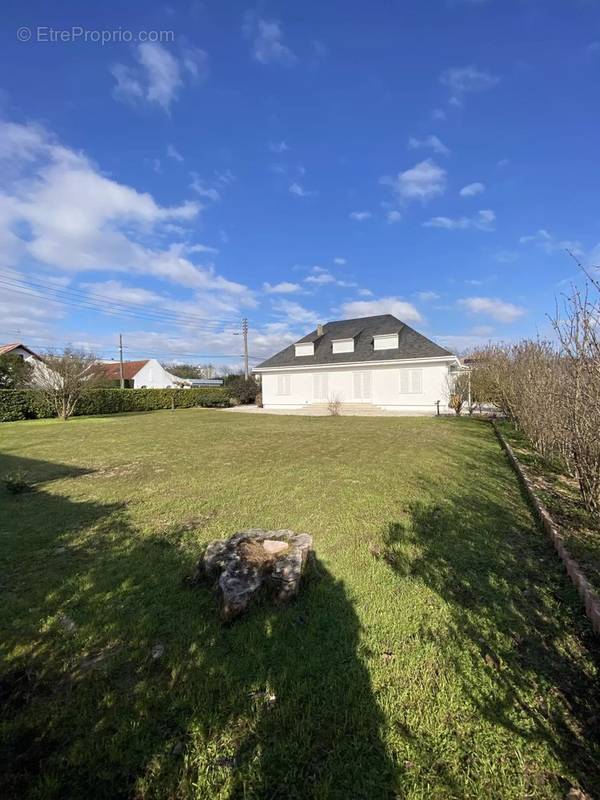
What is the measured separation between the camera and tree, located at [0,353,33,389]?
20.6m

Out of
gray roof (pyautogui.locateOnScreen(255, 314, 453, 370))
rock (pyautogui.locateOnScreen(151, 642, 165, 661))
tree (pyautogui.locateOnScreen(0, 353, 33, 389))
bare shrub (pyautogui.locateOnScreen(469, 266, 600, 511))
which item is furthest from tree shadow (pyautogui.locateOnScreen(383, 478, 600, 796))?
tree (pyautogui.locateOnScreen(0, 353, 33, 389))

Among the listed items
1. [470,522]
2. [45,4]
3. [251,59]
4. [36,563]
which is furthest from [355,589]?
[251,59]

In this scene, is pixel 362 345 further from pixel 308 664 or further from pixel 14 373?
pixel 308 664

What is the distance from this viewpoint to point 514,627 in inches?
106

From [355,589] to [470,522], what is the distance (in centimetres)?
233

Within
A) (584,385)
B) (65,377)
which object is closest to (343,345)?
(65,377)

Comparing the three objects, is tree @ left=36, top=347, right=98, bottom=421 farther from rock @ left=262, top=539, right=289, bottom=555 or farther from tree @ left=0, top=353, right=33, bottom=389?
rock @ left=262, top=539, right=289, bottom=555

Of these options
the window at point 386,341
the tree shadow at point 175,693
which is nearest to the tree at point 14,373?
the window at point 386,341

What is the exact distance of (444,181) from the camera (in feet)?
50.8

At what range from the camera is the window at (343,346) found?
25.0 m

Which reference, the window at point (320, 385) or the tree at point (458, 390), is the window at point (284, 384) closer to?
the window at point (320, 385)

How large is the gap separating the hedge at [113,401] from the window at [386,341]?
1530cm

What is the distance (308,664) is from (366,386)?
21.8m

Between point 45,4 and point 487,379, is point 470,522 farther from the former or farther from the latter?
point 487,379
